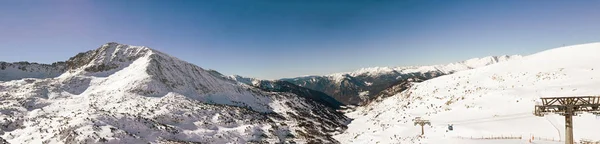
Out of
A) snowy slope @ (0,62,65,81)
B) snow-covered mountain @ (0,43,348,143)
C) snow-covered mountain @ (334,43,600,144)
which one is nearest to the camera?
snow-covered mountain @ (334,43,600,144)

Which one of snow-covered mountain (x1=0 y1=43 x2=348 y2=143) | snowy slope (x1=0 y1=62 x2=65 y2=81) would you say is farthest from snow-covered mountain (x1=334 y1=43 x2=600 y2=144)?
snowy slope (x1=0 y1=62 x2=65 y2=81)

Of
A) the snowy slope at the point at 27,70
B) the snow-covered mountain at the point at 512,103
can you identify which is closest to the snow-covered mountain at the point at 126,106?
the snowy slope at the point at 27,70

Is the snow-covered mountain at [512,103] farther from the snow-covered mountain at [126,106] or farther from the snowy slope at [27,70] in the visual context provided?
the snowy slope at [27,70]

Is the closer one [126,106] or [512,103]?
[512,103]

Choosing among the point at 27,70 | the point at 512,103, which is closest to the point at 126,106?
the point at 27,70

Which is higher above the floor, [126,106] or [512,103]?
[512,103]

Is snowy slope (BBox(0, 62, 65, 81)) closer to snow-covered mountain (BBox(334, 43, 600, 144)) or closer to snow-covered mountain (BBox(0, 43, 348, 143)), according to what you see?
snow-covered mountain (BBox(0, 43, 348, 143))

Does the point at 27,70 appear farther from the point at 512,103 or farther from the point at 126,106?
the point at 512,103
